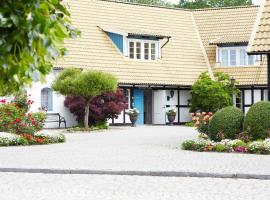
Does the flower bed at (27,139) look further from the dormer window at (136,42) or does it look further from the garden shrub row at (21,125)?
the dormer window at (136,42)

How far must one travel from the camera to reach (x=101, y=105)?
1535 inches

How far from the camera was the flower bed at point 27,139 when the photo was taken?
25797 millimetres

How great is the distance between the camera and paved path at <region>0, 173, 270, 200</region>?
38.1 ft

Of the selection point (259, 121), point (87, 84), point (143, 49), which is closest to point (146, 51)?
point (143, 49)

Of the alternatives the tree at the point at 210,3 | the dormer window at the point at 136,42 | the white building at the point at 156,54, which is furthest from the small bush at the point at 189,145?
the tree at the point at 210,3

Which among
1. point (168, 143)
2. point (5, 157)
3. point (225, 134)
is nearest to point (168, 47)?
point (168, 143)

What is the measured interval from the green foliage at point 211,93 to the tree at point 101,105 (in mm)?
5650

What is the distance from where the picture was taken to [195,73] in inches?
1799

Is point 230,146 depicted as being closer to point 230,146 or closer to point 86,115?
point 230,146

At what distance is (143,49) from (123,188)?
3227 cm

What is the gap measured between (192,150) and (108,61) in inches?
822

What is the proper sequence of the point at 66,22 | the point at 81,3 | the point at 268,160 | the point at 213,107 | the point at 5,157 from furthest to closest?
the point at 81,3 < the point at 213,107 < the point at 5,157 < the point at 268,160 < the point at 66,22

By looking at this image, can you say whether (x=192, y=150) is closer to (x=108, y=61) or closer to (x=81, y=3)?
(x=108, y=61)

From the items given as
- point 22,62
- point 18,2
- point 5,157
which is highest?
point 18,2
